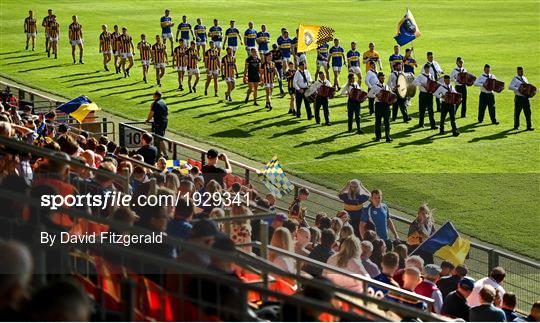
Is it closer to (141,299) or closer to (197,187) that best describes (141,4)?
(197,187)

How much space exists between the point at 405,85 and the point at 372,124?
1.36m

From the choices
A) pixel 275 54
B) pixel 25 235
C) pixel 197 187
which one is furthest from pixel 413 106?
pixel 25 235

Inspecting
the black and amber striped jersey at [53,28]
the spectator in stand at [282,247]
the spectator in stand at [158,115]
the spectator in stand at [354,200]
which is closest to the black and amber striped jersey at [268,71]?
the spectator in stand at [158,115]

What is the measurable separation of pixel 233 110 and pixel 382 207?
551 inches

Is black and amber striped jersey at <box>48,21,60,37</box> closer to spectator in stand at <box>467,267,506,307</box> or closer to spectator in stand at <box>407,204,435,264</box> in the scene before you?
spectator in stand at <box>407,204,435,264</box>

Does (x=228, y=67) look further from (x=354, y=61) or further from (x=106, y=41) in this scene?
(x=106, y=41)

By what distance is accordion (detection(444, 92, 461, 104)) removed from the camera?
87.7 ft

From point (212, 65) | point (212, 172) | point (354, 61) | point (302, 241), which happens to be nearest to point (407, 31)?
point (354, 61)

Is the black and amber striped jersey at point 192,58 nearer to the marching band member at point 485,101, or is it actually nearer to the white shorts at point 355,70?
the white shorts at point 355,70

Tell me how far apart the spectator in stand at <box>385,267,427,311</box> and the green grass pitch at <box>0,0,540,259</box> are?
7.55 metres

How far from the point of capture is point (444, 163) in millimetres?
23781

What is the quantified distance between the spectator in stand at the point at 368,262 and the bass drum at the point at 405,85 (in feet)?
52.0

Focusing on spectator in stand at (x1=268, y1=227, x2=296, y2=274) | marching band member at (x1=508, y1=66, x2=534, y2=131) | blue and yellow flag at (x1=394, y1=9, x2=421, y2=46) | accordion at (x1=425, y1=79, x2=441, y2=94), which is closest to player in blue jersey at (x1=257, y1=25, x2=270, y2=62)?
blue and yellow flag at (x1=394, y1=9, x2=421, y2=46)

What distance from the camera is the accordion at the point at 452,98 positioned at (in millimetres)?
26734
